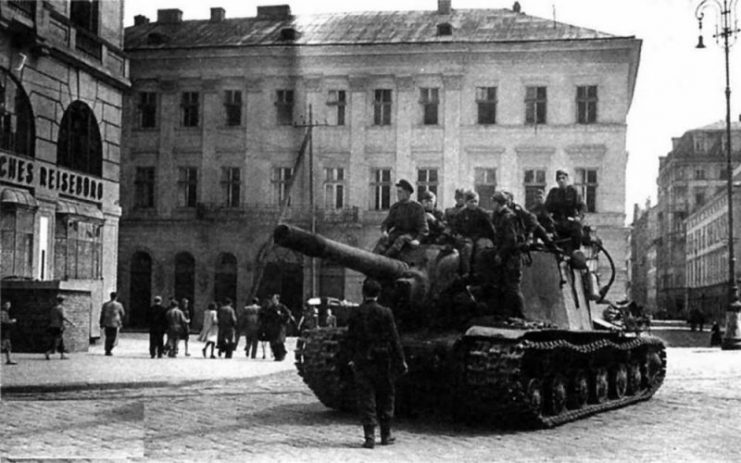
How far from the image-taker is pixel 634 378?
15.3m

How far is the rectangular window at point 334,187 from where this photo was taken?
1534 inches

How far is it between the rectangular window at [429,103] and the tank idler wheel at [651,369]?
24079mm

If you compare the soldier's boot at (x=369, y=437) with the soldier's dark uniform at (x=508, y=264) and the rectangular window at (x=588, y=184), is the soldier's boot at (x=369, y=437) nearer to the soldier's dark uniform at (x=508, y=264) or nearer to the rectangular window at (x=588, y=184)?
the soldier's dark uniform at (x=508, y=264)

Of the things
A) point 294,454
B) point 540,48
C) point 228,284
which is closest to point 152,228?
point 228,284

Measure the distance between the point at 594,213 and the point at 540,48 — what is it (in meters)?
6.73

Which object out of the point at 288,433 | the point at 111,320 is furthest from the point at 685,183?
the point at 288,433

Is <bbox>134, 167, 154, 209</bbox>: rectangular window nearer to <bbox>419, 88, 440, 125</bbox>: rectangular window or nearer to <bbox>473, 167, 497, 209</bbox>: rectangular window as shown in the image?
<bbox>419, 88, 440, 125</bbox>: rectangular window

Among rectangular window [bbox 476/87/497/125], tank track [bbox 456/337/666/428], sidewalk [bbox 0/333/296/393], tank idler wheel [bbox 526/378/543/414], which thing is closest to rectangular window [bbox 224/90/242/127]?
rectangular window [bbox 476/87/497/125]

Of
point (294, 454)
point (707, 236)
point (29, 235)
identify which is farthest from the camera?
point (707, 236)

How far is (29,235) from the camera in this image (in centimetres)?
1888

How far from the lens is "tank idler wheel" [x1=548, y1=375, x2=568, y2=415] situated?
12242mm

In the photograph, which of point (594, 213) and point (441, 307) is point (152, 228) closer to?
point (594, 213)

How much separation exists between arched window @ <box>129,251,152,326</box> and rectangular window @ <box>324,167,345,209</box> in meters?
7.27

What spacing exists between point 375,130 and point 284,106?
13.0 ft
